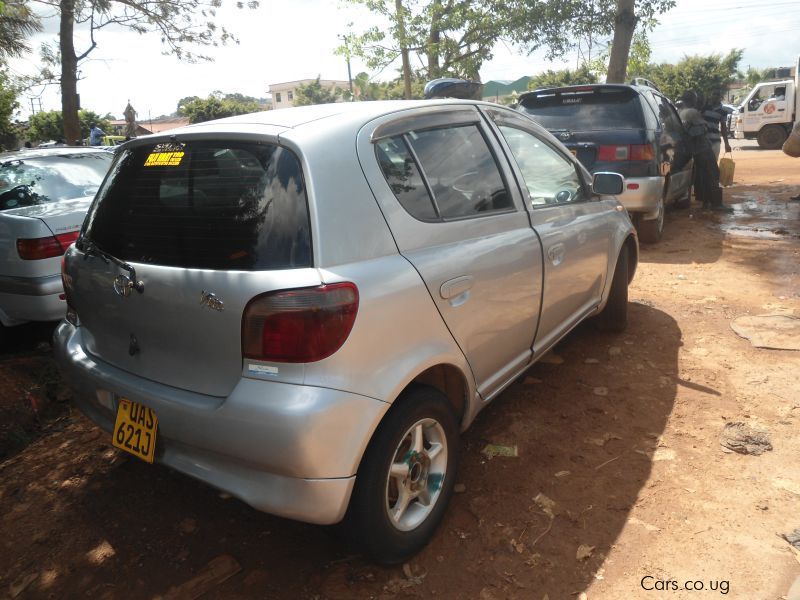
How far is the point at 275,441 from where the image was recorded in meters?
1.87

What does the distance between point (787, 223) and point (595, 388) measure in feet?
20.1

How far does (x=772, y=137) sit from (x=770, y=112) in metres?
0.83

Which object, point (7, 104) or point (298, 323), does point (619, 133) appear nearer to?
point (298, 323)

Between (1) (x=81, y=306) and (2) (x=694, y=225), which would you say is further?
(2) (x=694, y=225)

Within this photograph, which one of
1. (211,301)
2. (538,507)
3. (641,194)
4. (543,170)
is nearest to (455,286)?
(211,301)

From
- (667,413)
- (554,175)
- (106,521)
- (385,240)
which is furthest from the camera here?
(554,175)

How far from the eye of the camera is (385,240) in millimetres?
2178

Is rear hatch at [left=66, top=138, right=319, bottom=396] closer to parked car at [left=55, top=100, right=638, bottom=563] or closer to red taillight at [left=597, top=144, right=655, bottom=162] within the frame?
parked car at [left=55, top=100, right=638, bottom=563]

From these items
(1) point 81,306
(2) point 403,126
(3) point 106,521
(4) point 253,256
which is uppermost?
(2) point 403,126

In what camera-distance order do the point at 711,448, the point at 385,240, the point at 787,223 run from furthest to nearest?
the point at 787,223 → the point at 711,448 → the point at 385,240

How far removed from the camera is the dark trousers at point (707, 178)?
883 cm

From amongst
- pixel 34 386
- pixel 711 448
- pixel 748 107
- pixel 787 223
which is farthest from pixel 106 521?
pixel 748 107

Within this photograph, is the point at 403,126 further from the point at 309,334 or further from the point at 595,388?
the point at 595,388

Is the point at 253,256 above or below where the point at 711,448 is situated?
above
